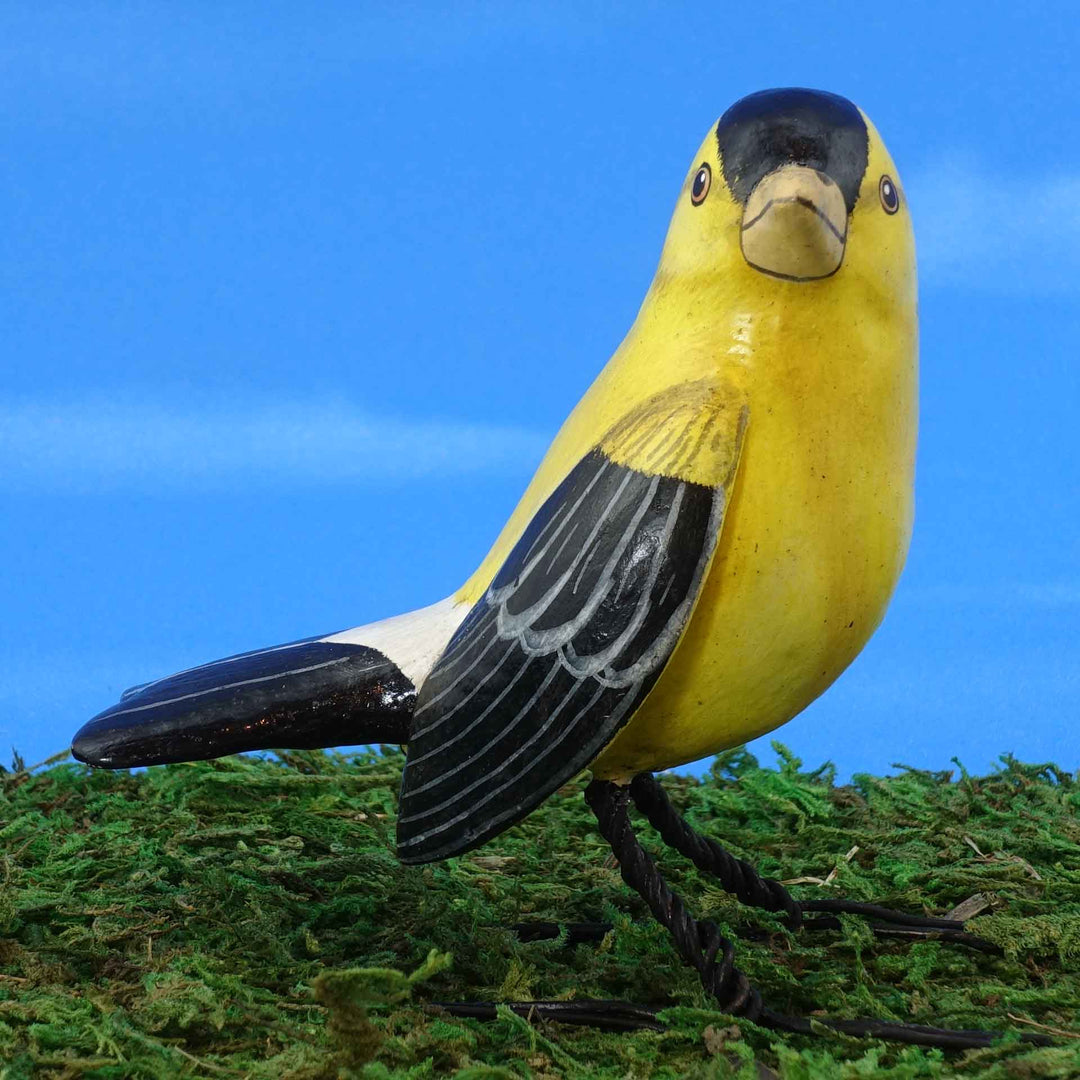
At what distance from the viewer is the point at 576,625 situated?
2.14 metres

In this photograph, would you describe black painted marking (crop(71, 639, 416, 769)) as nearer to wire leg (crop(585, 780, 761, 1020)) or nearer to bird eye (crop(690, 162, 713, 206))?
wire leg (crop(585, 780, 761, 1020))

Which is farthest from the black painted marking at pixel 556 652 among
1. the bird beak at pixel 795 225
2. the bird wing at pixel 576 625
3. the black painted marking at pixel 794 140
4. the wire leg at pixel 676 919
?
the black painted marking at pixel 794 140

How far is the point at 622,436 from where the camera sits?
2.23 m

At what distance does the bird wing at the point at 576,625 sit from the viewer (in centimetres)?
211

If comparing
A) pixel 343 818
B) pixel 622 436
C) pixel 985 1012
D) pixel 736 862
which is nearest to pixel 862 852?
pixel 736 862

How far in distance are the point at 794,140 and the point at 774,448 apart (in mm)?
458

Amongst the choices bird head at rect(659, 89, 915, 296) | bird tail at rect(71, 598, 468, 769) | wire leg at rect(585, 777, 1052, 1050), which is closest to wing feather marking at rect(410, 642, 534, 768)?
bird tail at rect(71, 598, 468, 769)

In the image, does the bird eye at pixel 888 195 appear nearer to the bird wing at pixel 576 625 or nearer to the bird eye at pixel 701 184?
the bird eye at pixel 701 184

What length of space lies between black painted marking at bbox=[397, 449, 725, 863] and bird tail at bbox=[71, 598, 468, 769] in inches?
3.0

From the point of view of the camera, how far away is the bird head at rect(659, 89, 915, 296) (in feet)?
7.18

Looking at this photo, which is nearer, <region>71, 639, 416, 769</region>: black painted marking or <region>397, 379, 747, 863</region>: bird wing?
<region>397, 379, 747, 863</region>: bird wing

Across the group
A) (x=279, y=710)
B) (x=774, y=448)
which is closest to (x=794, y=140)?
(x=774, y=448)

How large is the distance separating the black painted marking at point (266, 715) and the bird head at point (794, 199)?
820mm

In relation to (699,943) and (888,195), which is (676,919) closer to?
(699,943)
